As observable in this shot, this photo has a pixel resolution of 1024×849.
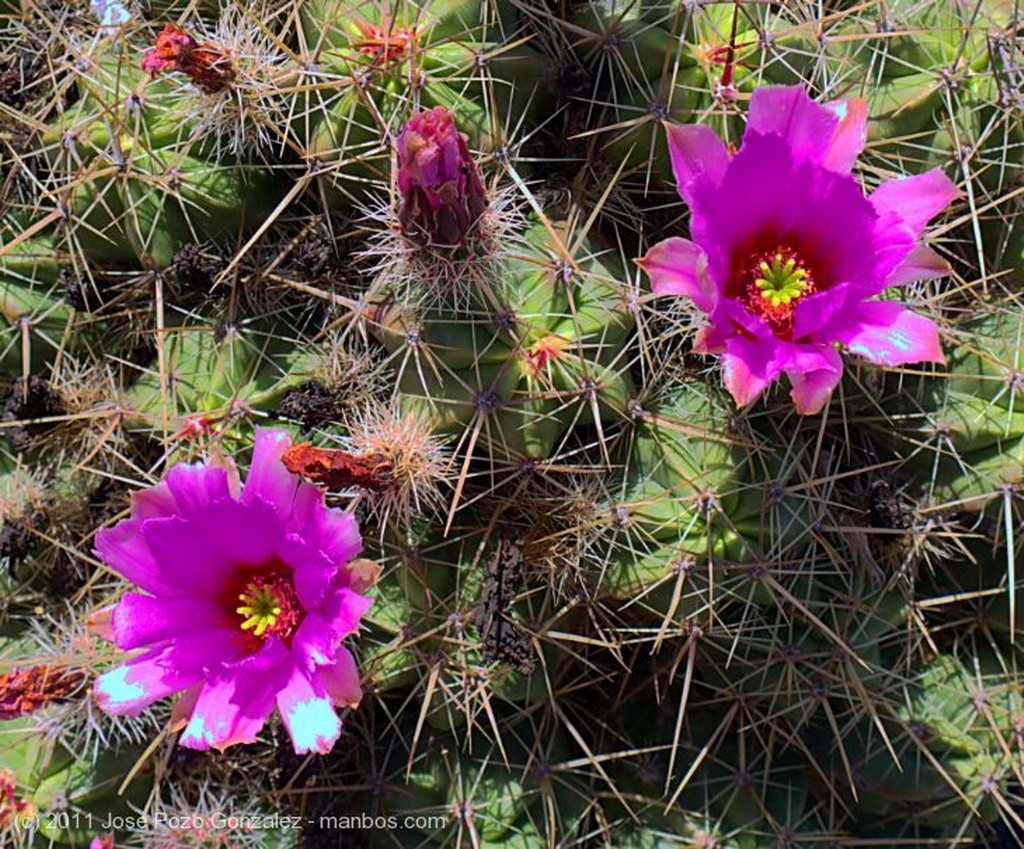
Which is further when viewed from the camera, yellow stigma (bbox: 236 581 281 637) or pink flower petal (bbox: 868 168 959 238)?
yellow stigma (bbox: 236 581 281 637)

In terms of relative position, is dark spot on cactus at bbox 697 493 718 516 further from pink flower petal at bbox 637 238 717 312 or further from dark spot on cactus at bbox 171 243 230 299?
dark spot on cactus at bbox 171 243 230 299

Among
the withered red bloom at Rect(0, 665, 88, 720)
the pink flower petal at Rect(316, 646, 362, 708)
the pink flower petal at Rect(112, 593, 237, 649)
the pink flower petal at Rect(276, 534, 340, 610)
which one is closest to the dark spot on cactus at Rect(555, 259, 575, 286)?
the pink flower petal at Rect(276, 534, 340, 610)

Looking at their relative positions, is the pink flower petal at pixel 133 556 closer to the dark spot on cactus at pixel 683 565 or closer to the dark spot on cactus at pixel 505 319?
the dark spot on cactus at pixel 505 319

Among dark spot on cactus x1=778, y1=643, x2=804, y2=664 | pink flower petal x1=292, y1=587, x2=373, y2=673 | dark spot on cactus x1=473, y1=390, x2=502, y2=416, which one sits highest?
dark spot on cactus x1=473, y1=390, x2=502, y2=416

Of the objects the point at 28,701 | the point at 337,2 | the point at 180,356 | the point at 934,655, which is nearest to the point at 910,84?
the point at 337,2

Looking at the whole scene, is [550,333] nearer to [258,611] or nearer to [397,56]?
[397,56]

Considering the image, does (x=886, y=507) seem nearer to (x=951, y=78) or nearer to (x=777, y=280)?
(x=777, y=280)

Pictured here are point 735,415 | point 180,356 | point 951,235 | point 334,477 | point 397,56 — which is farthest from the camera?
point 951,235
